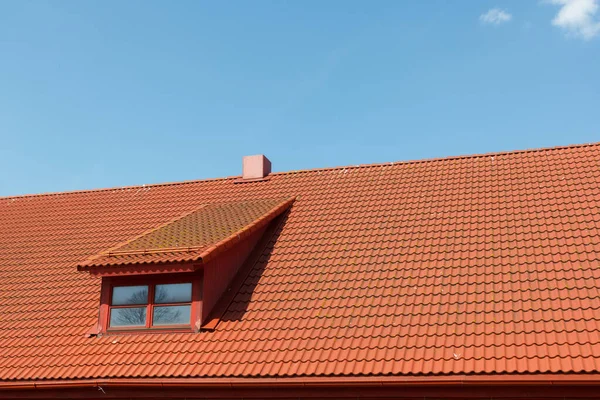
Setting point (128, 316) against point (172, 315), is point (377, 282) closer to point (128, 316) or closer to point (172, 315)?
point (172, 315)

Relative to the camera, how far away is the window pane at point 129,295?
10.4m

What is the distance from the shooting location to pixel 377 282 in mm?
10086

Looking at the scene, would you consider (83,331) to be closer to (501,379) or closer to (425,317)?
(425,317)

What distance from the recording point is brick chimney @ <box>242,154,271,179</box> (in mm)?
15340

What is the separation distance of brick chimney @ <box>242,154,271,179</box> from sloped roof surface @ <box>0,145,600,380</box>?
2.57ft

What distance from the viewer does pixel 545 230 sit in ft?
35.3

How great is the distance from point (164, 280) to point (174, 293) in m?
0.27

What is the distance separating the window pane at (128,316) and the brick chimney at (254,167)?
5.72 metres

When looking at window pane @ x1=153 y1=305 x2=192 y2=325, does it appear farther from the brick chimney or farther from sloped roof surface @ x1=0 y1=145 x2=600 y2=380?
the brick chimney

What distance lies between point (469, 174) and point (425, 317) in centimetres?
535

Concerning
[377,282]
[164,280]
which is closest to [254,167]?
[164,280]

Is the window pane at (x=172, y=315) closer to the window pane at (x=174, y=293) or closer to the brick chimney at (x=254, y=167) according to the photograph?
the window pane at (x=174, y=293)

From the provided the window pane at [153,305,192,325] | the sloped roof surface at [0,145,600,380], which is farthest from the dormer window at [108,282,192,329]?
the sloped roof surface at [0,145,600,380]

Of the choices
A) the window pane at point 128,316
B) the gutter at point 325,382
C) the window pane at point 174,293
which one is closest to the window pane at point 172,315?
the window pane at point 174,293
